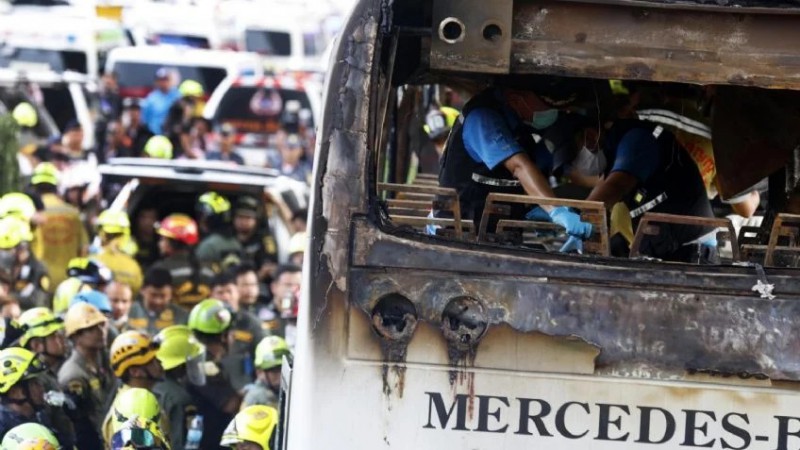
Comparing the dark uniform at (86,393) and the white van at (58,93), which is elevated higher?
the white van at (58,93)

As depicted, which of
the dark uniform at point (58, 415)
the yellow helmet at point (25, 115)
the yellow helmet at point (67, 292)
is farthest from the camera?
the yellow helmet at point (25, 115)

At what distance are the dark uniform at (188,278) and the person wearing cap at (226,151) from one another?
5.90 meters

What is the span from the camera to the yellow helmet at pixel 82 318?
10.5 metres

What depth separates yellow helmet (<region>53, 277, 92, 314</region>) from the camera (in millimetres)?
12023

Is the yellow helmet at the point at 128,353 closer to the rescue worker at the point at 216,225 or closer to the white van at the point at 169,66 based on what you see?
the rescue worker at the point at 216,225

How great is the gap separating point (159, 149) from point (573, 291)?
46.2 feet

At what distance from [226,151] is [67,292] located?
800 cm

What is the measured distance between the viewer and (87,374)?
10.2 metres

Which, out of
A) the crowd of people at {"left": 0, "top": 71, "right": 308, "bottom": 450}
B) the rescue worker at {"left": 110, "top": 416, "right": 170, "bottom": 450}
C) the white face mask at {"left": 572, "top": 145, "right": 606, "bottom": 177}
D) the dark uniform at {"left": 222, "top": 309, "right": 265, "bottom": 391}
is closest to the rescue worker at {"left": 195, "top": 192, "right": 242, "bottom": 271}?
the crowd of people at {"left": 0, "top": 71, "right": 308, "bottom": 450}

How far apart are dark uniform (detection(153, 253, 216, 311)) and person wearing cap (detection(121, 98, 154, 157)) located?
6.52 m

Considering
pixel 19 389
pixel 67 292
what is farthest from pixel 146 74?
pixel 19 389

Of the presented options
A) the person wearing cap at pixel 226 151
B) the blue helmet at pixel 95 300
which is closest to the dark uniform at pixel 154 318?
the blue helmet at pixel 95 300

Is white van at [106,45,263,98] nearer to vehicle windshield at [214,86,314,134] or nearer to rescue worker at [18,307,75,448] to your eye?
vehicle windshield at [214,86,314,134]

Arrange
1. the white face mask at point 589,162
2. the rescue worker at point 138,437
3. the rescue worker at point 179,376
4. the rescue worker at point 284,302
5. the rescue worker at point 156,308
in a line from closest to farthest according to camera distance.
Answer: the white face mask at point 589,162 < the rescue worker at point 138,437 < the rescue worker at point 179,376 < the rescue worker at point 284,302 < the rescue worker at point 156,308
